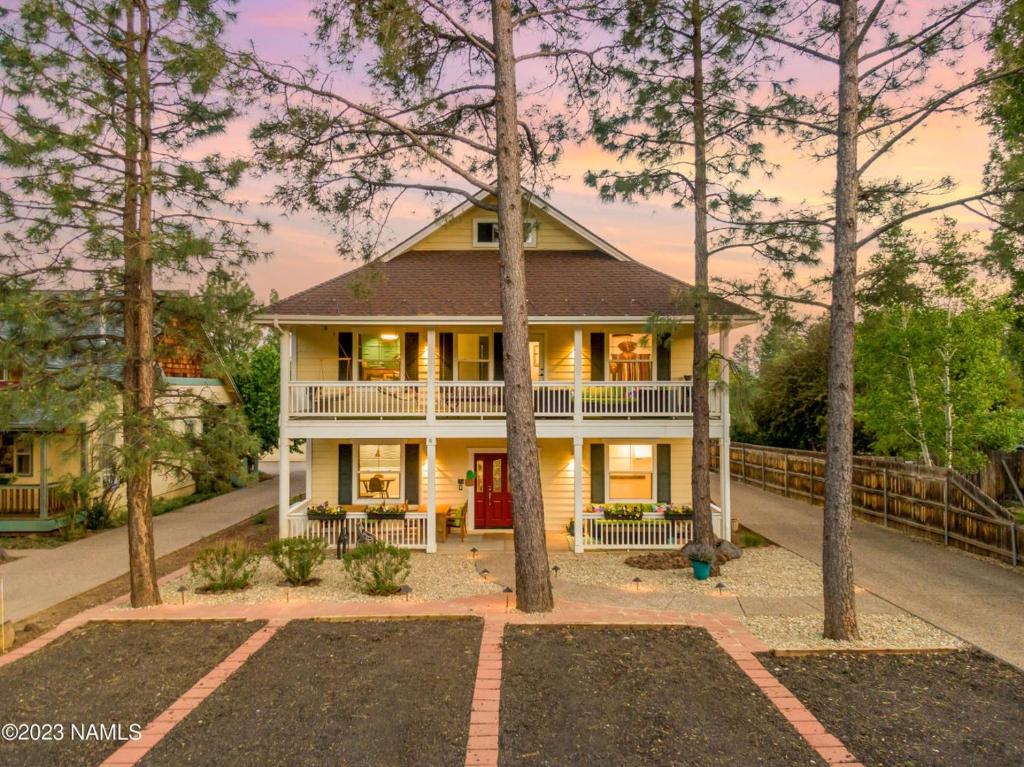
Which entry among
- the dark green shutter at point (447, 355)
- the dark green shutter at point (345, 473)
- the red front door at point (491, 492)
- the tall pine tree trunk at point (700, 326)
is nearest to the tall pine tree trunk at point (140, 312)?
the dark green shutter at point (345, 473)

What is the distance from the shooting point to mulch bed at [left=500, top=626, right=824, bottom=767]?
15.3 ft

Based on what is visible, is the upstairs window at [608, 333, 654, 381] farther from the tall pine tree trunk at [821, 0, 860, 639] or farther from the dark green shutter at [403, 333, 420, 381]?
the tall pine tree trunk at [821, 0, 860, 639]

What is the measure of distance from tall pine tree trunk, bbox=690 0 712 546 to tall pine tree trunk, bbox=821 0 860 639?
366 centimetres

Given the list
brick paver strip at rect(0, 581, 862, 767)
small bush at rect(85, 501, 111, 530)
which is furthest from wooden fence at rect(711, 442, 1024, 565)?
small bush at rect(85, 501, 111, 530)

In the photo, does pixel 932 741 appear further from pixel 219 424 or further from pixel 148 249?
pixel 148 249

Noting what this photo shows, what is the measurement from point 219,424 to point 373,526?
5.34 meters

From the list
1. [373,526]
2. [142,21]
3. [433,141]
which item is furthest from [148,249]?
[373,526]

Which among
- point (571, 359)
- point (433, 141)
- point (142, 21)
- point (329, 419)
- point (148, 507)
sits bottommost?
point (148, 507)

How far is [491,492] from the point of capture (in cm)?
1487

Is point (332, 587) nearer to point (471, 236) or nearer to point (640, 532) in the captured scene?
point (640, 532)

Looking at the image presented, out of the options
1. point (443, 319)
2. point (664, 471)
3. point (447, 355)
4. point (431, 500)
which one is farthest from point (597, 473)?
point (443, 319)

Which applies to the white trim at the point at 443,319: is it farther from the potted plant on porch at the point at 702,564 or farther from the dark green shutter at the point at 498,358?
the potted plant on porch at the point at 702,564

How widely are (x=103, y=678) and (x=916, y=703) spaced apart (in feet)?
26.1

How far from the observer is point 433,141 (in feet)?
31.5
